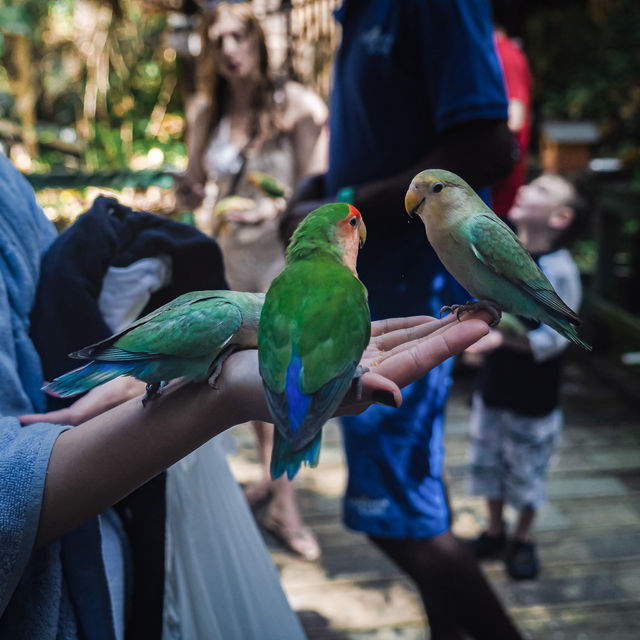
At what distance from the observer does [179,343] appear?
57 centimetres

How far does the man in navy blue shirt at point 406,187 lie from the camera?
0.68 metres

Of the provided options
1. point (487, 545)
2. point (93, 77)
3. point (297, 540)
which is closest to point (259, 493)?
point (297, 540)

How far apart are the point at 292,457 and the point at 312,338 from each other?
0.09m

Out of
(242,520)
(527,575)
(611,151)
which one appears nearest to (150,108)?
(611,151)

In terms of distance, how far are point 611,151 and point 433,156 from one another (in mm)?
3822

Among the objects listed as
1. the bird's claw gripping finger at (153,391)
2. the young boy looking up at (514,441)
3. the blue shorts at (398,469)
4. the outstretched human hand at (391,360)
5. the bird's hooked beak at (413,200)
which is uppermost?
the bird's hooked beak at (413,200)

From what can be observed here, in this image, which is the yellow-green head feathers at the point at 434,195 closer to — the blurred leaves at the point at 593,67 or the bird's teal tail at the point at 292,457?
the bird's teal tail at the point at 292,457

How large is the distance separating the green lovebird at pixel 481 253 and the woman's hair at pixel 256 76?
1.56 meters

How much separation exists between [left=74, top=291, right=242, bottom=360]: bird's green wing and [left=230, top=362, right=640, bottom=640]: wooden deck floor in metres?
1.59

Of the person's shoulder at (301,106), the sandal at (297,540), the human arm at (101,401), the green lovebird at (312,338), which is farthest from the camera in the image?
the sandal at (297,540)

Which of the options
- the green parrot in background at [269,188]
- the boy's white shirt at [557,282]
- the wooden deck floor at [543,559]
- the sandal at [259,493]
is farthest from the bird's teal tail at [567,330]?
the sandal at [259,493]

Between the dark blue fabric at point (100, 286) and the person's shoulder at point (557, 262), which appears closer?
the dark blue fabric at point (100, 286)

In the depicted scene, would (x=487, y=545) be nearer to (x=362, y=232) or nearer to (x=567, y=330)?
(x=567, y=330)

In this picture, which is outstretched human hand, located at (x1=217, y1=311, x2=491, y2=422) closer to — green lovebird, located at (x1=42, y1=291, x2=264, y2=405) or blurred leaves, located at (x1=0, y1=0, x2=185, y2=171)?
green lovebird, located at (x1=42, y1=291, x2=264, y2=405)
